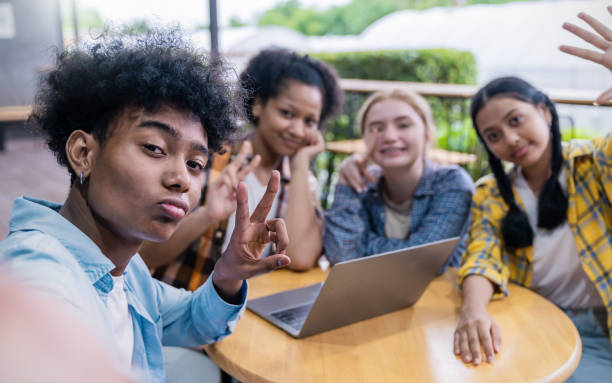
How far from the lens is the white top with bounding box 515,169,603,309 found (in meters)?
1.81

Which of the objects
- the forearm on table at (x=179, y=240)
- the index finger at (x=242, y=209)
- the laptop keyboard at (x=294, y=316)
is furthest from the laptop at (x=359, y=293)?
the forearm on table at (x=179, y=240)

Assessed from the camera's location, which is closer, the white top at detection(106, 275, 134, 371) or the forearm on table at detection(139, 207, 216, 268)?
the white top at detection(106, 275, 134, 371)

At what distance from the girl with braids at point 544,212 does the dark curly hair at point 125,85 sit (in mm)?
1026

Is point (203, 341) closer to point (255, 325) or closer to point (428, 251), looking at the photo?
point (255, 325)

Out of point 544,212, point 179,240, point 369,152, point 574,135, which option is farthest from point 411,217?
point 574,135

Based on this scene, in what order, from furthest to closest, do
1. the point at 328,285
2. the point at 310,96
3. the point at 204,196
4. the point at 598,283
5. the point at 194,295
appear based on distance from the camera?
1. the point at 310,96
2. the point at 204,196
3. the point at 598,283
4. the point at 194,295
5. the point at 328,285

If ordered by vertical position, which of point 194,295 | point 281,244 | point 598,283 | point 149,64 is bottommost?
point 598,283

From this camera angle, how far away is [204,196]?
1.88 m

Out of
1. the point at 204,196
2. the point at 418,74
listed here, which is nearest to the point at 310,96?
the point at 204,196

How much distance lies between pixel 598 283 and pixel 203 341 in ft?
4.23

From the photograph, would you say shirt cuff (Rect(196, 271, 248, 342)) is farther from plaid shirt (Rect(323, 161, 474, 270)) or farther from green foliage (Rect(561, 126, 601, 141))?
green foliage (Rect(561, 126, 601, 141))

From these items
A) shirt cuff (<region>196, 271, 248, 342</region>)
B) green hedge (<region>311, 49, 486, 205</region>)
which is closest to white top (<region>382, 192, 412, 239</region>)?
shirt cuff (<region>196, 271, 248, 342</region>)

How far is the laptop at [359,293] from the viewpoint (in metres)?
1.22

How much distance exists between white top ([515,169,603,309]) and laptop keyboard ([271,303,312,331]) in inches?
35.3
